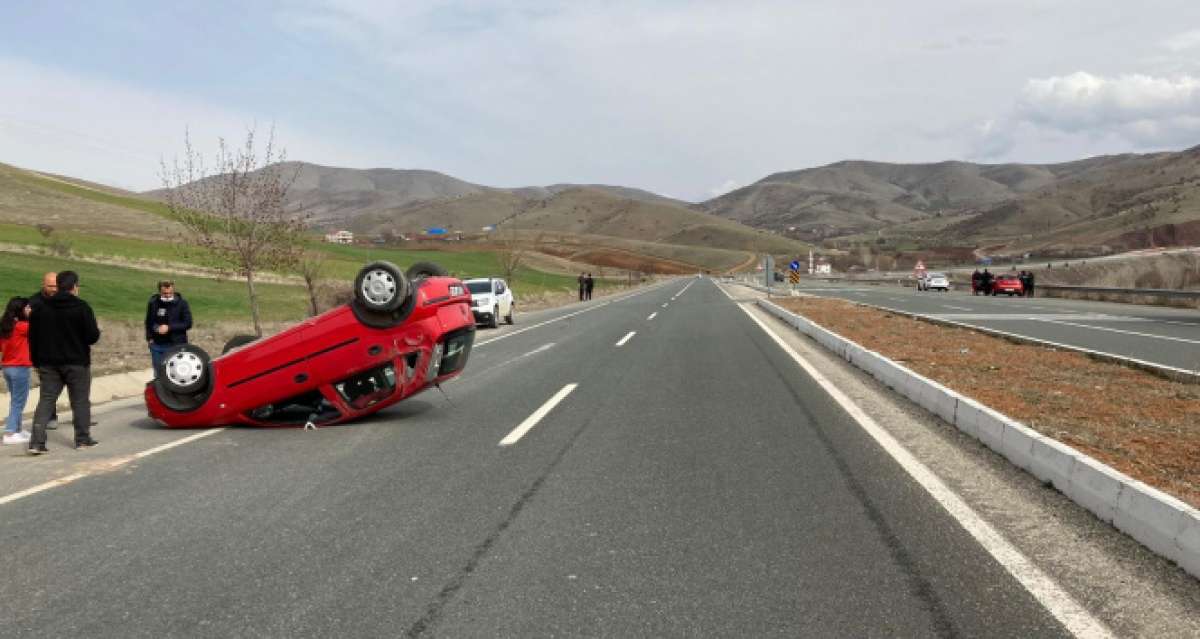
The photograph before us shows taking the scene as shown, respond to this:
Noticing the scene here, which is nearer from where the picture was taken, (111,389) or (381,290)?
(381,290)

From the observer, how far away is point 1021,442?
6.05 metres

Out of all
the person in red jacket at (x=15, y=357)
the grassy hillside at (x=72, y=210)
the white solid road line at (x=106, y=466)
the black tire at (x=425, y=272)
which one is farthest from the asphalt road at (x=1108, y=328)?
the grassy hillside at (x=72, y=210)

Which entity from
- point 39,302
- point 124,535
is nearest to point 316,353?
point 39,302

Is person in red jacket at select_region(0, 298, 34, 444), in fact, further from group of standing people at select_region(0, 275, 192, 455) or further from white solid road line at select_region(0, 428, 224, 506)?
white solid road line at select_region(0, 428, 224, 506)

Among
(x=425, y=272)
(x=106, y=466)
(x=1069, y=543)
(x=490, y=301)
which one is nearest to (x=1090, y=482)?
(x=1069, y=543)

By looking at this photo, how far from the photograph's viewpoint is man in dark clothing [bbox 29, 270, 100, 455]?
7410 millimetres

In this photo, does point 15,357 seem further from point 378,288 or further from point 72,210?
point 72,210

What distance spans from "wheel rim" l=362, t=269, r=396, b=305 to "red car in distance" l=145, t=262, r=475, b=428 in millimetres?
10

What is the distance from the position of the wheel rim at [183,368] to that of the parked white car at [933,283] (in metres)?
50.1

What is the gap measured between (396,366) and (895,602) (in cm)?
579

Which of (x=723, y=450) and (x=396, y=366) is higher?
(x=396, y=366)

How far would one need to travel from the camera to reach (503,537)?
14.8ft

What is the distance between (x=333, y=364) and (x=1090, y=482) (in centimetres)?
663

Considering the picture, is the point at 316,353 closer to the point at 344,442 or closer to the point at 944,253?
the point at 344,442
